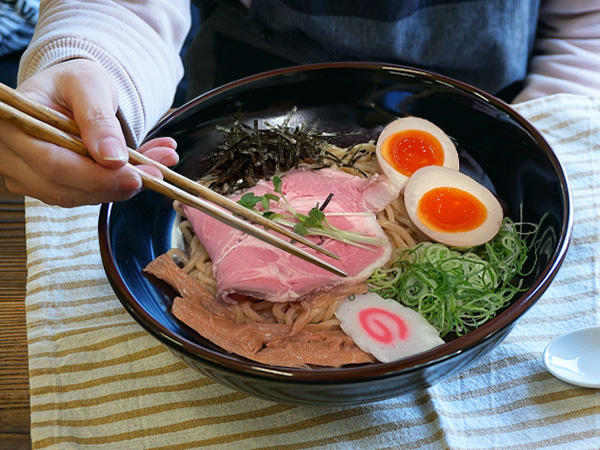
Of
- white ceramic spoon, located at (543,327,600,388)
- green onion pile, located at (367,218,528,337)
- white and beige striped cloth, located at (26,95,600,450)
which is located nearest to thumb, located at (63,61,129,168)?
white and beige striped cloth, located at (26,95,600,450)

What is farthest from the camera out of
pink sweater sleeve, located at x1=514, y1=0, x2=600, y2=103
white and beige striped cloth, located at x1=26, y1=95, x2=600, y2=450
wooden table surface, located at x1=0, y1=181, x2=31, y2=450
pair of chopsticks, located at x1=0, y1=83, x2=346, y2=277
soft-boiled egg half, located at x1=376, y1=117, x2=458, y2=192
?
pink sweater sleeve, located at x1=514, y1=0, x2=600, y2=103

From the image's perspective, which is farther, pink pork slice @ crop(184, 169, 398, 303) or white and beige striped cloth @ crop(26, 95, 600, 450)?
pink pork slice @ crop(184, 169, 398, 303)

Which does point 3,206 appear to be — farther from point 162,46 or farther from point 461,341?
point 461,341

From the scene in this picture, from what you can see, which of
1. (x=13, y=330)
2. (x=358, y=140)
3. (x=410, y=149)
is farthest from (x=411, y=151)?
(x=13, y=330)

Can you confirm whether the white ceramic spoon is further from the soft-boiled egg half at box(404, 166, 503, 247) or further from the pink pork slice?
the pink pork slice

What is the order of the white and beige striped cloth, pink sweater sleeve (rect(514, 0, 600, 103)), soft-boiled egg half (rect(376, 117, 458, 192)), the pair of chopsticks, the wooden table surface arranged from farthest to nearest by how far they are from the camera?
pink sweater sleeve (rect(514, 0, 600, 103))
soft-boiled egg half (rect(376, 117, 458, 192))
the wooden table surface
the white and beige striped cloth
the pair of chopsticks
